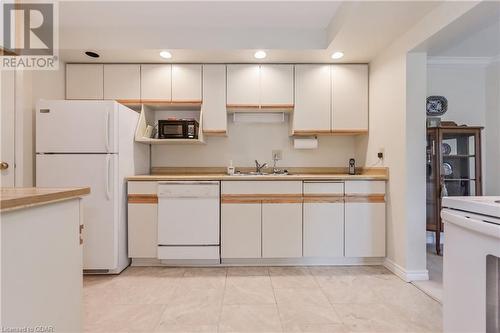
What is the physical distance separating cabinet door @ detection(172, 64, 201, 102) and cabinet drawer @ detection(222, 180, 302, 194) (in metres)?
1.13

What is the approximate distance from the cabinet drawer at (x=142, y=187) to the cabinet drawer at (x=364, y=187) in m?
2.01

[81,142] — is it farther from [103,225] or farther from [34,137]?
[103,225]

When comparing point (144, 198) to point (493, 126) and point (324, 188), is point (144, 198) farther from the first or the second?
point (493, 126)

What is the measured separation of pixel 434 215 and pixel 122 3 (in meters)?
3.94

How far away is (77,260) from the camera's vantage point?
122 cm

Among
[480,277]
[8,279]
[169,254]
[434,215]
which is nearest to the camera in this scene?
[8,279]

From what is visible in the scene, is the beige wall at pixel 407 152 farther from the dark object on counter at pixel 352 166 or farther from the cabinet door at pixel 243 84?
the cabinet door at pixel 243 84

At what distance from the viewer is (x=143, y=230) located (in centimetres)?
263

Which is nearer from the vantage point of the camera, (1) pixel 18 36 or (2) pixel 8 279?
(2) pixel 8 279

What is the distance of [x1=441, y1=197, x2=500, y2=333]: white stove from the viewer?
986 millimetres

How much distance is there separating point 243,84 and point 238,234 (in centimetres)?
171

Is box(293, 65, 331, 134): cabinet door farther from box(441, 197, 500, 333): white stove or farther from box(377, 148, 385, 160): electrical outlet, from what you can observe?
box(441, 197, 500, 333): white stove

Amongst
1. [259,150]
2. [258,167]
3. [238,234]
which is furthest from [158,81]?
[238,234]

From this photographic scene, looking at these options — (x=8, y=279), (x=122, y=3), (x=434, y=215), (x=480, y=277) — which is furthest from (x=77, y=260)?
(x=434, y=215)
